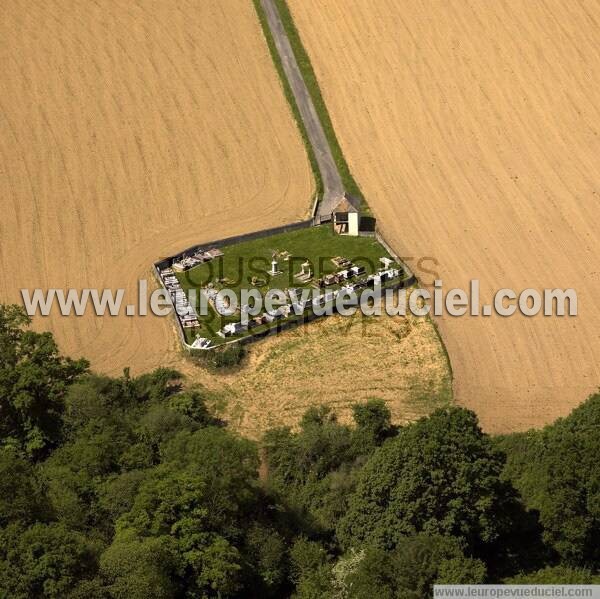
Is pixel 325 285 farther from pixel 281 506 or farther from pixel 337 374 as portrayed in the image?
pixel 281 506

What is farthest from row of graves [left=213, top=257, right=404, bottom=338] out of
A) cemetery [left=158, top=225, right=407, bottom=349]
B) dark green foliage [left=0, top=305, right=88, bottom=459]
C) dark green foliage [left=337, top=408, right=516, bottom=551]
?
dark green foliage [left=337, top=408, right=516, bottom=551]

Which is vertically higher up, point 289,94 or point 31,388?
point 289,94

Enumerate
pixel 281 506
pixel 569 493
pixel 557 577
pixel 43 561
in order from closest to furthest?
pixel 43 561 < pixel 557 577 < pixel 569 493 < pixel 281 506

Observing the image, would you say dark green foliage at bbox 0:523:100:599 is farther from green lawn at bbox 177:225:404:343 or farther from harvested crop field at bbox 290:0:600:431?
green lawn at bbox 177:225:404:343

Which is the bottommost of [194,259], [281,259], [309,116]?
[281,259]

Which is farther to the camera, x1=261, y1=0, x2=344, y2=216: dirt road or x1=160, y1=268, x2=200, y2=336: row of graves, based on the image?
x1=261, y1=0, x2=344, y2=216: dirt road

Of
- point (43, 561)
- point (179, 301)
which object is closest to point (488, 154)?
point (179, 301)

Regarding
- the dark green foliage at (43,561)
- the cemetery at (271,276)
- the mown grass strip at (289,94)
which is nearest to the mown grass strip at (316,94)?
the mown grass strip at (289,94)
